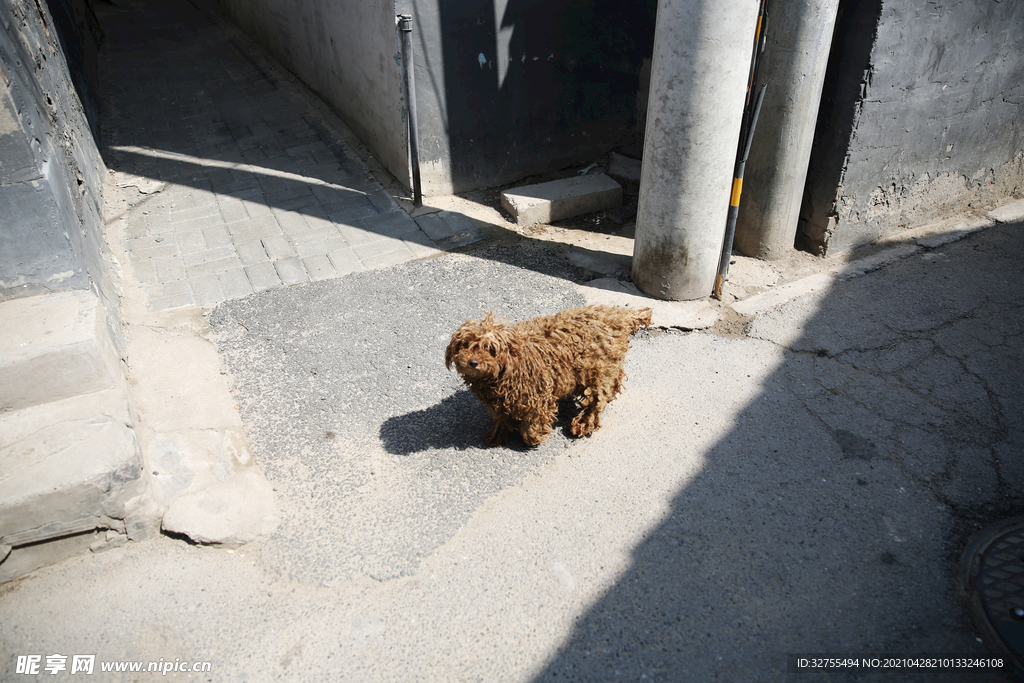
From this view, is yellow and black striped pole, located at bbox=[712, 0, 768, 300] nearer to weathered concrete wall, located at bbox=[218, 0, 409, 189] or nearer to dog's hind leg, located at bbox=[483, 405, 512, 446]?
dog's hind leg, located at bbox=[483, 405, 512, 446]

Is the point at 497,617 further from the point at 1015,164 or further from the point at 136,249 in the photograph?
the point at 1015,164

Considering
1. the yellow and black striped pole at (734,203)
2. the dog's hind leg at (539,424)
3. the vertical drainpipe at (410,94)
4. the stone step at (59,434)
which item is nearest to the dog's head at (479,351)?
the dog's hind leg at (539,424)

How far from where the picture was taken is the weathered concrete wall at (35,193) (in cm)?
380

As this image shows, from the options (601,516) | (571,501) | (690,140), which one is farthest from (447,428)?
(690,140)

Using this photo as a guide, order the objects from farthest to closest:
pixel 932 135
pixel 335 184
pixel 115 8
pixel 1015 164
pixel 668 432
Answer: pixel 115 8 → pixel 335 184 → pixel 1015 164 → pixel 932 135 → pixel 668 432

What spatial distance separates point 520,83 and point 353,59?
7.37 feet

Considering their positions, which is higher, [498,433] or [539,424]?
[539,424]

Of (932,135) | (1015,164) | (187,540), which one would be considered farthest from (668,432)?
(1015,164)

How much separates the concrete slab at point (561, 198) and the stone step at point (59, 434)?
4086 mm

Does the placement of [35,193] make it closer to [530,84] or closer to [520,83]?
[520,83]

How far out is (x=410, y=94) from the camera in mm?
6375

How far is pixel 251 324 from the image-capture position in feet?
17.0

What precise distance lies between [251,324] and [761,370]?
4.14 meters

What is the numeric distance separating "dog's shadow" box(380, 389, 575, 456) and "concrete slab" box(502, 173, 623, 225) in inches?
114
